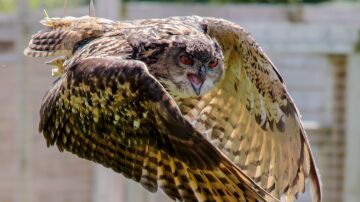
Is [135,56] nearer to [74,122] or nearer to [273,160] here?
[74,122]

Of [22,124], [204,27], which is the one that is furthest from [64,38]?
[22,124]

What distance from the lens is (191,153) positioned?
18.4 ft

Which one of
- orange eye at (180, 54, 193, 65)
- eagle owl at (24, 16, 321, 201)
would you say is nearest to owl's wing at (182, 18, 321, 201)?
eagle owl at (24, 16, 321, 201)

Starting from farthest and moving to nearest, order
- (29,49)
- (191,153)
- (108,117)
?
(29,49), (108,117), (191,153)

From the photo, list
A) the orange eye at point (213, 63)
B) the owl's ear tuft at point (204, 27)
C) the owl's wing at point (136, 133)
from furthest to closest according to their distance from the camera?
the owl's ear tuft at point (204, 27), the orange eye at point (213, 63), the owl's wing at point (136, 133)

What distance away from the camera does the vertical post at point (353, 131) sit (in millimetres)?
10281

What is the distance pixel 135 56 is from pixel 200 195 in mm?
750

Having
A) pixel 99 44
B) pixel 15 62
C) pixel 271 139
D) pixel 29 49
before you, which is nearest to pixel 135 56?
pixel 99 44

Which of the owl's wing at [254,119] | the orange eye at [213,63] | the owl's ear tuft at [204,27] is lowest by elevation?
the owl's wing at [254,119]

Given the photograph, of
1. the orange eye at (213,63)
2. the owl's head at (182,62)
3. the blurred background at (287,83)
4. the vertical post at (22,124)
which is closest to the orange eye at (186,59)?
the owl's head at (182,62)

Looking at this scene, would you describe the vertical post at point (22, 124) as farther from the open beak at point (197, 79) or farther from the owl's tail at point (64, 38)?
the open beak at point (197, 79)

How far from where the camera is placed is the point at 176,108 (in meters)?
5.53

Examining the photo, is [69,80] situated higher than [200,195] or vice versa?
[69,80]

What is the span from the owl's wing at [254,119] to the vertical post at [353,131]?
3.21 metres
